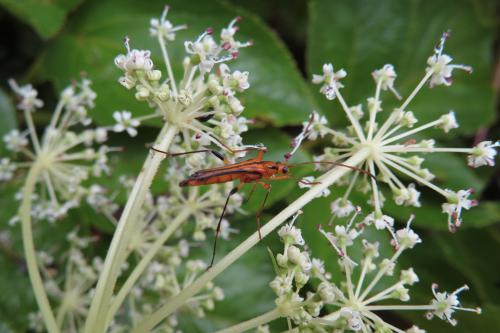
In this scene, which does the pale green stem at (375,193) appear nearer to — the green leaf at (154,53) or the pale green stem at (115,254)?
the pale green stem at (115,254)

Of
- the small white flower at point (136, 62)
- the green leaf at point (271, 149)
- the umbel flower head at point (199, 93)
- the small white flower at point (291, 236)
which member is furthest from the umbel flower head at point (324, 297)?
the green leaf at point (271, 149)

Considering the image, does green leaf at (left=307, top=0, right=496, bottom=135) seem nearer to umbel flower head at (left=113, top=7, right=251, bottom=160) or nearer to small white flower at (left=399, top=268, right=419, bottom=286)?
umbel flower head at (left=113, top=7, right=251, bottom=160)

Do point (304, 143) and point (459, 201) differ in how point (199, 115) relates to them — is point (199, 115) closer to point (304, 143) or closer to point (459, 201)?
point (459, 201)

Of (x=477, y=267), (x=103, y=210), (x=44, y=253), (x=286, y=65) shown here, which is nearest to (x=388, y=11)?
(x=286, y=65)

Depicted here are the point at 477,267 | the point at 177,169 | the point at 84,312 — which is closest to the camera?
the point at 177,169

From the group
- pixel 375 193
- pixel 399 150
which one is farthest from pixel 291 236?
pixel 399 150

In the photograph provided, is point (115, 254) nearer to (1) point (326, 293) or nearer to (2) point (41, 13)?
(1) point (326, 293)

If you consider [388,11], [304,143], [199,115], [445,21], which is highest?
[445,21]
